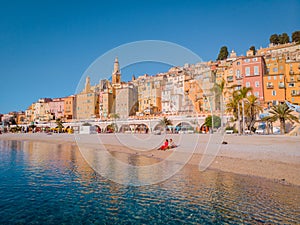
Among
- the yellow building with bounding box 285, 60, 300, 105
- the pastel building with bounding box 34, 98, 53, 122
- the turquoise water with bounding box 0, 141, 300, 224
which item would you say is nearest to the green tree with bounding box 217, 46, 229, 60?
the yellow building with bounding box 285, 60, 300, 105

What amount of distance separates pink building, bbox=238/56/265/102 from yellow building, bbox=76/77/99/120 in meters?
46.0

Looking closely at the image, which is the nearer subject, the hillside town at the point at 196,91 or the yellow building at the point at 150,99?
the hillside town at the point at 196,91

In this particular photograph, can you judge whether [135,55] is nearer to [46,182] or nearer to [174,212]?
[174,212]

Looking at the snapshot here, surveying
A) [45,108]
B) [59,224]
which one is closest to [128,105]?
[59,224]

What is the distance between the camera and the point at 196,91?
6769 centimetres

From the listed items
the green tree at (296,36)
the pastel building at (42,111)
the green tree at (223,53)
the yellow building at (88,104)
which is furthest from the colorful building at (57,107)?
the green tree at (296,36)

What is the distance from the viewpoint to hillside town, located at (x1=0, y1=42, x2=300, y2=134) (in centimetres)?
4965

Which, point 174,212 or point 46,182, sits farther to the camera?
point 46,182

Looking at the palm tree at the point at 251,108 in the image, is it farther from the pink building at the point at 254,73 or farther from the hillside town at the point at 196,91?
the pink building at the point at 254,73

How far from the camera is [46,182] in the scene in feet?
35.1

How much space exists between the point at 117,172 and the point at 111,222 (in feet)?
21.5

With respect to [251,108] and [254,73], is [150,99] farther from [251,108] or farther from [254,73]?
[251,108]

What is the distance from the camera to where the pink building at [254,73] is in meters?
50.8

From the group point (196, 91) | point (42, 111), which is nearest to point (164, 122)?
point (196, 91)
